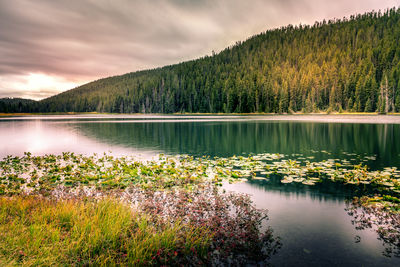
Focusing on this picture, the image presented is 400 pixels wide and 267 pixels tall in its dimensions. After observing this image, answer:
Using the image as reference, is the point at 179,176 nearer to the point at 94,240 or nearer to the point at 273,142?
the point at 94,240

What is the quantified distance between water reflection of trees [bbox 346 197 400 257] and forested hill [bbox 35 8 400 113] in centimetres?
11442

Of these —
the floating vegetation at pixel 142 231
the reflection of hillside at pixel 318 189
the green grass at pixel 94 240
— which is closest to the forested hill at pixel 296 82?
the reflection of hillside at pixel 318 189

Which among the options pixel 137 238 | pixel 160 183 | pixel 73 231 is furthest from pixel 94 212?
pixel 160 183

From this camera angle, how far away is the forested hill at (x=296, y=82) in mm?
113500

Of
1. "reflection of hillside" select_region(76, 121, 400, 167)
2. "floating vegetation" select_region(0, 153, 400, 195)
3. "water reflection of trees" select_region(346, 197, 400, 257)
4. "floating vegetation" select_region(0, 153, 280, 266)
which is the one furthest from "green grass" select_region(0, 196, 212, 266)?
"reflection of hillside" select_region(76, 121, 400, 167)

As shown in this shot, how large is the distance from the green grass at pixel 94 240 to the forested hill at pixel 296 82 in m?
120

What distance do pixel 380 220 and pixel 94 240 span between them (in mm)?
7640

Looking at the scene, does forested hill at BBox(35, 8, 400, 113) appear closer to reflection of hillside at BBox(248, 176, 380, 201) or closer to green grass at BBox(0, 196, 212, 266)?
reflection of hillside at BBox(248, 176, 380, 201)

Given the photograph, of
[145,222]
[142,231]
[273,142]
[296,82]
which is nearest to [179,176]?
[145,222]

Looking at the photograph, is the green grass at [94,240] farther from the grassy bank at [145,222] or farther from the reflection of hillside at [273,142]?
the reflection of hillside at [273,142]

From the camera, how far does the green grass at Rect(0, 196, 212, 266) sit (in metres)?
4.26

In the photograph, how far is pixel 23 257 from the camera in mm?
4156

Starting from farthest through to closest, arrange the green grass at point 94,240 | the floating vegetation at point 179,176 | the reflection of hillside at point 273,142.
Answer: the reflection of hillside at point 273,142
the floating vegetation at point 179,176
the green grass at point 94,240

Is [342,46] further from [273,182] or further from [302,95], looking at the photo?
[273,182]
